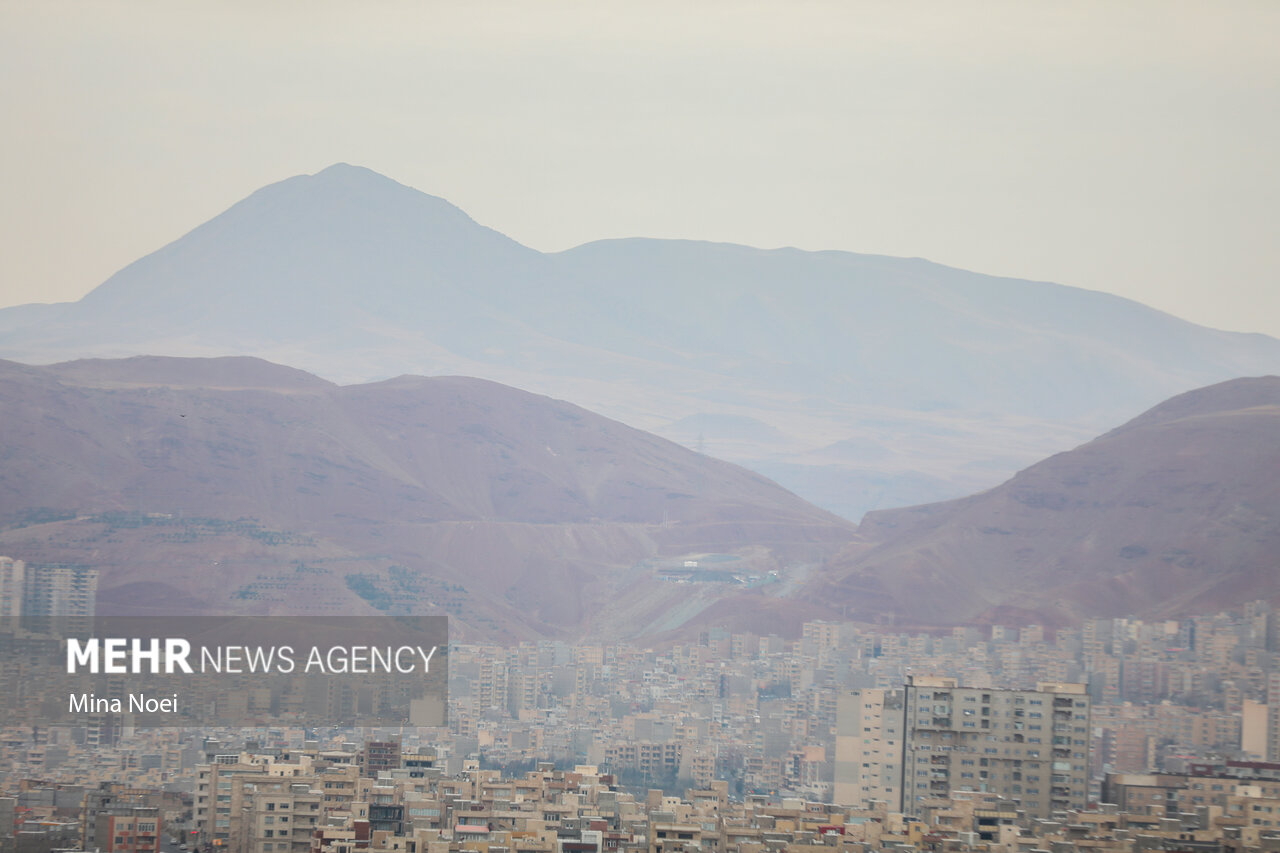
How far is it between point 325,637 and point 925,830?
273 feet

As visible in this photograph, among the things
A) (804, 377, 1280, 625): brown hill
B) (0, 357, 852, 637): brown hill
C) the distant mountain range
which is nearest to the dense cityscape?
(804, 377, 1280, 625): brown hill

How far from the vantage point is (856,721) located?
6488cm

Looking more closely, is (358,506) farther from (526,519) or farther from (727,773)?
(727,773)

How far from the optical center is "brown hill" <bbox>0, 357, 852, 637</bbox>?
144 m

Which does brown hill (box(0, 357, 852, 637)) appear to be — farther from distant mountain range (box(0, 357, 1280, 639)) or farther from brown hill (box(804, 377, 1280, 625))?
brown hill (box(804, 377, 1280, 625))

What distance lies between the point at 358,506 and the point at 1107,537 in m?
55.0

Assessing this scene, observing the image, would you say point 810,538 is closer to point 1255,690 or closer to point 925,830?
point 1255,690

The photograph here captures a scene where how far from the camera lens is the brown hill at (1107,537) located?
138750 mm

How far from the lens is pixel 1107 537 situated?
150625 mm

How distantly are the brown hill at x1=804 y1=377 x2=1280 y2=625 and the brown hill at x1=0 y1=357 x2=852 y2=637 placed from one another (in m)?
14.9

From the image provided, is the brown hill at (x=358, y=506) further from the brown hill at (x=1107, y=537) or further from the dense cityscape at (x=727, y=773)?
the dense cityscape at (x=727, y=773)

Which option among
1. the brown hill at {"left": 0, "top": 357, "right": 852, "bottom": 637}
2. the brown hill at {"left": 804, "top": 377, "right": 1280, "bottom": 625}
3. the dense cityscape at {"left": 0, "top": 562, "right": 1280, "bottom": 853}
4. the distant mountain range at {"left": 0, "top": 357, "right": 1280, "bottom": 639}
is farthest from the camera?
the brown hill at {"left": 0, "top": 357, "right": 852, "bottom": 637}

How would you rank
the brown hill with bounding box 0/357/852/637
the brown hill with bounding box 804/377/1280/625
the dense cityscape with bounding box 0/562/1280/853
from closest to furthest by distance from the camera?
the dense cityscape with bounding box 0/562/1280/853 < the brown hill with bounding box 804/377/1280/625 < the brown hill with bounding box 0/357/852/637

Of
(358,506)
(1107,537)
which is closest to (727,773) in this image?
(1107,537)
